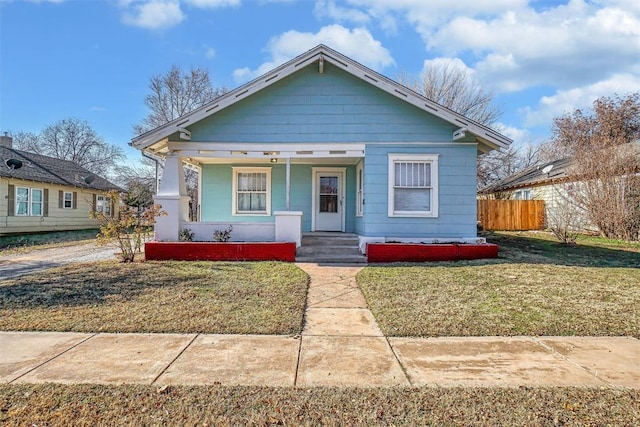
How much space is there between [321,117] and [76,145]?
132 ft

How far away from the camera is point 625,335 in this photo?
412 centimetres

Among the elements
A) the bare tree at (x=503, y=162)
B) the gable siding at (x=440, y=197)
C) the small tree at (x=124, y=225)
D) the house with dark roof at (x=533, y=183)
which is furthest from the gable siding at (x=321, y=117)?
the bare tree at (x=503, y=162)

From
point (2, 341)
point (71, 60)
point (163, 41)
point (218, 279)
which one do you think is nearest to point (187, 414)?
point (2, 341)

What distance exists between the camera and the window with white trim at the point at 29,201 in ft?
56.7

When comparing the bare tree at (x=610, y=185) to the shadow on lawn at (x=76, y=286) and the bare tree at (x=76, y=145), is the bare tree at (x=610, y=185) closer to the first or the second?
the shadow on lawn at (x=76, y=286)

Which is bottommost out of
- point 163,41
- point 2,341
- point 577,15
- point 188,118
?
point 2,341

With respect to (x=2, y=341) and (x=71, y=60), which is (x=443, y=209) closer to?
(x=2, y=341)

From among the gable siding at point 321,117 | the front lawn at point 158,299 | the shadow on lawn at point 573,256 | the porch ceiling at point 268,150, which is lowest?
the front lawn at point 158,299

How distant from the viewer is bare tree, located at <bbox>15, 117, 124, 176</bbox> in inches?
1500

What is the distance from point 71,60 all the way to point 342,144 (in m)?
14.2

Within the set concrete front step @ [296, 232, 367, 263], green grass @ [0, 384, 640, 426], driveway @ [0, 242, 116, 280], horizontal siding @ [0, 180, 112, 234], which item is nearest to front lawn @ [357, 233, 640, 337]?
concrete front step @ [296, 232, 367, 263]

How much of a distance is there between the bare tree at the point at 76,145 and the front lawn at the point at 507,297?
3987cm

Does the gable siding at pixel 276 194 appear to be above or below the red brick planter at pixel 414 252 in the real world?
above

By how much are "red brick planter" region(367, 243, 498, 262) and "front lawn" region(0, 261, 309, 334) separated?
2.24 meters
